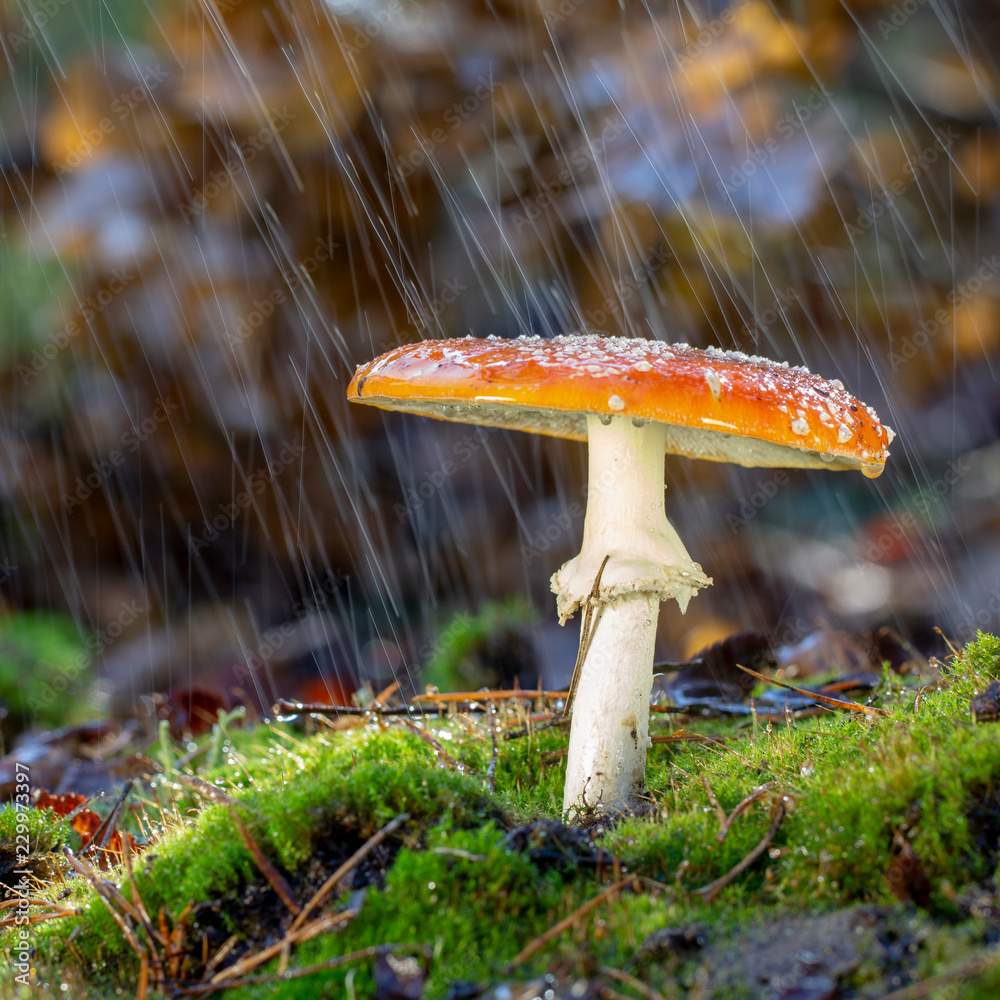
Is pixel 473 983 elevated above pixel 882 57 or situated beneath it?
situated beneath

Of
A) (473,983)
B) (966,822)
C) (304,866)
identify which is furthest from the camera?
(304,866)

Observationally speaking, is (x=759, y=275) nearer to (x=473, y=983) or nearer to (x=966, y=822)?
(x=966, y=822)

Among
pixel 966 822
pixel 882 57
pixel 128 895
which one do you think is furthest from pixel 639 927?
pixel 882 57

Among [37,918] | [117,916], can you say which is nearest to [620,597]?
[117,916]

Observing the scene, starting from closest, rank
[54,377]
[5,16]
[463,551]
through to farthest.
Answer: [5,16], [54,377], [463,551]

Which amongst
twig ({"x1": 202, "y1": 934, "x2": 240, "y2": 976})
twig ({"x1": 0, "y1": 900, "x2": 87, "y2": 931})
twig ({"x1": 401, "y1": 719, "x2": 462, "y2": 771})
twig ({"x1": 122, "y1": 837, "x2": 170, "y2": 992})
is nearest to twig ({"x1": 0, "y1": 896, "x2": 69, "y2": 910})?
twig ({"x1": 0, "y1": 900, "x2": 87, "y2": 931})

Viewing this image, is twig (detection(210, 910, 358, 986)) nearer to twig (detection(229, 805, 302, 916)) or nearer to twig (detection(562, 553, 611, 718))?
twig (detection(229, 805, 302, 916))

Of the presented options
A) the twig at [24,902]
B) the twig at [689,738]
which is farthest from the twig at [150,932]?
the twig at [689,738]

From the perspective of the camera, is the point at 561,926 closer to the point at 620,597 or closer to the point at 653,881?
the point at 653,881
